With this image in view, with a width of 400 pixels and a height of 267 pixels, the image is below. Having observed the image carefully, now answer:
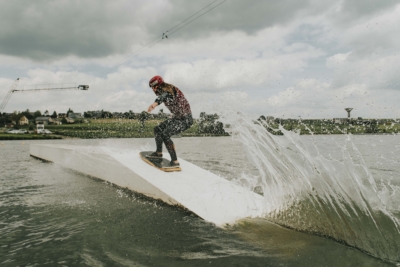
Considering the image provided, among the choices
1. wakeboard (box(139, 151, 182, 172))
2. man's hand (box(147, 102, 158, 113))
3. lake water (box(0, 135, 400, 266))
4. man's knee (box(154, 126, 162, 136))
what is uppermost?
man's hand (box(147, 102, 158, 113))

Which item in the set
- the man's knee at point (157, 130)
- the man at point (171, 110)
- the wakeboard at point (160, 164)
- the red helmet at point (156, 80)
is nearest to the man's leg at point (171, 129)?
the man at point (171, 110)

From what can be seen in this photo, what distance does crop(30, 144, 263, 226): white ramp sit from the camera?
4.90 m

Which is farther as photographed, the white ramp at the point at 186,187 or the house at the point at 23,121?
the house at the point at 23,121

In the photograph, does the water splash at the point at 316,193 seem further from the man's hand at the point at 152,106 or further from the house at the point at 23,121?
the house at the point at 23,121

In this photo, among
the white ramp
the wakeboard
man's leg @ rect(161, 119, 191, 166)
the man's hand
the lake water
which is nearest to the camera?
the lake water

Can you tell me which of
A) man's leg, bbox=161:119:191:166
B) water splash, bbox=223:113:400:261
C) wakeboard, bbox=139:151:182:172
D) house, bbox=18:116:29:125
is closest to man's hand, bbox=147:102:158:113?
man's leg, bbox=161:119:191:166

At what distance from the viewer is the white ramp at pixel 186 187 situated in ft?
16.1

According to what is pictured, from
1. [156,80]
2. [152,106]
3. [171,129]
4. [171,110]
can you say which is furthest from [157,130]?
[156,80]

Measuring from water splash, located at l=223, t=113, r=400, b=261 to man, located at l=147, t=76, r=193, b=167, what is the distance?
173cm

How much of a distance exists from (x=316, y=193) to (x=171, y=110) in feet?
11.9

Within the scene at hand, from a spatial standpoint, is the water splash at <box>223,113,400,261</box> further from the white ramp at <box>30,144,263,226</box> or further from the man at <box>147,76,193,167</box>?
the man at <box>147,76,193,167</box>

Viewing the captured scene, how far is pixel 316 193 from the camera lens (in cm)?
415

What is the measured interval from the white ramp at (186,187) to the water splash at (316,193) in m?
0.62

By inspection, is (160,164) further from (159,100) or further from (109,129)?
(109,129)
